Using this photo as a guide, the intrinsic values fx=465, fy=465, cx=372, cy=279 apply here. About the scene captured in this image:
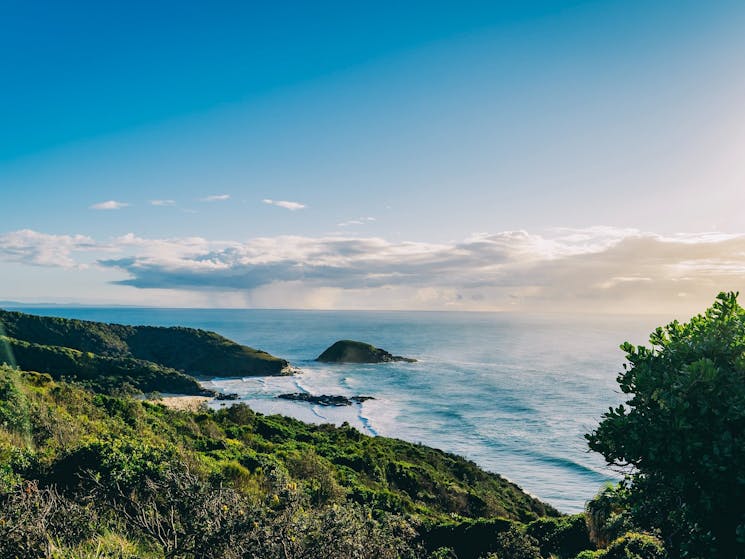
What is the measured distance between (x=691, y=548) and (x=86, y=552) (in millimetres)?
9738

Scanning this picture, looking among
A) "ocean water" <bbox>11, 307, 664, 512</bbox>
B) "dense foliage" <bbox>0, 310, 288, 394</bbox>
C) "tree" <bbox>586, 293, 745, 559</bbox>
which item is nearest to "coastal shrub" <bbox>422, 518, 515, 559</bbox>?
"tree" <bbox>586, 293, 745, 559</bbox>

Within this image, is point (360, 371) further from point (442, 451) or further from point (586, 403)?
point (442, 451)

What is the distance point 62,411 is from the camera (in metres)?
21.3

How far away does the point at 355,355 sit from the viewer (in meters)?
119

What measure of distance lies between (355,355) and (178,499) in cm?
11065

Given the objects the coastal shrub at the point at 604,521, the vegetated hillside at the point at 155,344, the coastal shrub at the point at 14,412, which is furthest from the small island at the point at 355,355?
the coastal shrub at the point at 604,521

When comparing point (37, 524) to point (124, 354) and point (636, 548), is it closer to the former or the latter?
point (636, 548)

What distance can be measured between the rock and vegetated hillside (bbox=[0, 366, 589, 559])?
40.0 meters

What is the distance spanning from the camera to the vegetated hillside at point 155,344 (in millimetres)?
97500

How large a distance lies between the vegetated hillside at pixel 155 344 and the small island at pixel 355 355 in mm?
19871

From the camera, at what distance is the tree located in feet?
23.7

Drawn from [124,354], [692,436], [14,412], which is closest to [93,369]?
[124,354]

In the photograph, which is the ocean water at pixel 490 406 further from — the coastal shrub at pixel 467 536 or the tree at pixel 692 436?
the tree at pixel 692 436

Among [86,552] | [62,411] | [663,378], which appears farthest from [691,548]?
[62,411]
